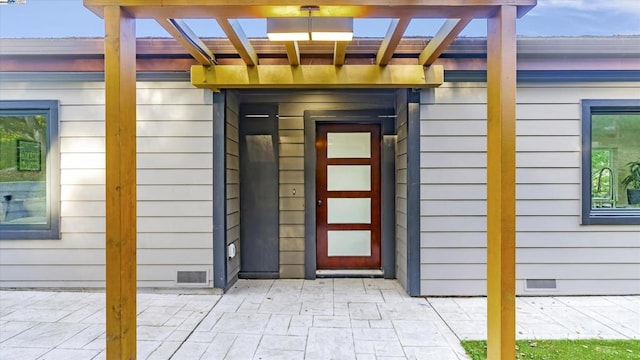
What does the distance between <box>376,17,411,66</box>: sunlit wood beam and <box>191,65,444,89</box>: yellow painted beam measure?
16 cm

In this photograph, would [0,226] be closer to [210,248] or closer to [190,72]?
[210,248]

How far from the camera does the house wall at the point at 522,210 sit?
3.61 m

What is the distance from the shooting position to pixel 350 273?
14.2ft

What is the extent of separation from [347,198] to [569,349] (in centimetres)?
258

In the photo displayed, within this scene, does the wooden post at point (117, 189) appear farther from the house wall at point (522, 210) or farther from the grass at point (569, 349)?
the house wall at point (522, 210)

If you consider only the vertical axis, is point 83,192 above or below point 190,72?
below

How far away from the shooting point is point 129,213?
189 cm

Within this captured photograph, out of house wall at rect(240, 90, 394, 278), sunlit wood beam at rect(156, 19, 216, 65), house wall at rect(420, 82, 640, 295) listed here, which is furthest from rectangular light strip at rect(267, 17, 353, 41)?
house wall at rect(240, 90, 394, 278)

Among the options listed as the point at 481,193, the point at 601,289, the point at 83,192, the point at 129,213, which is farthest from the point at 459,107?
the point at 83,192

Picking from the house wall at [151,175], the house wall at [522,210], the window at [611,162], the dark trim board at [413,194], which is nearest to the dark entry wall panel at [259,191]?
the house wall at [151,175]

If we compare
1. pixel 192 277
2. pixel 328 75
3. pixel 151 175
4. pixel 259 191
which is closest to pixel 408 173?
pixel 328 75

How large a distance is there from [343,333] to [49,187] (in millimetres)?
3313

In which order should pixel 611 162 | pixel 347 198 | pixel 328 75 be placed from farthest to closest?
pixel 347 198, pixel 611 162, pixel 328 75

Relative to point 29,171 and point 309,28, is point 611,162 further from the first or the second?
point 29,171
